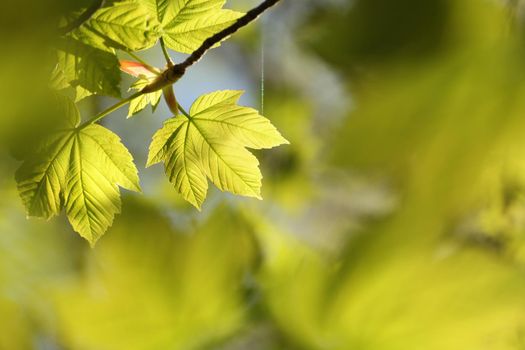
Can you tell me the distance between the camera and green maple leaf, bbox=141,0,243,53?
0.40 meters

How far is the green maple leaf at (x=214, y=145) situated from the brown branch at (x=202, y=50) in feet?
0.12

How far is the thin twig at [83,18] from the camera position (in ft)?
1.16

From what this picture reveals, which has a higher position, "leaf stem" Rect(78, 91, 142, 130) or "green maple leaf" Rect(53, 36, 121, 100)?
"leaf stem" Rect(78, 91, 142, 130)

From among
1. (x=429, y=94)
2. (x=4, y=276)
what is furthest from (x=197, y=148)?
(x=4, y=276)

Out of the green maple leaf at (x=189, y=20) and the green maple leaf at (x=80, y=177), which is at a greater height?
the green maple leaf at (x=189, y=20)

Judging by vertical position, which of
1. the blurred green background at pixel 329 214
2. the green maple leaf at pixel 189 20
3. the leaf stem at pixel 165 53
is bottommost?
the blurred green background at pixel 329 214

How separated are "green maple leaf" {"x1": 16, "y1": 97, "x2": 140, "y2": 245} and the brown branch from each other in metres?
0.06

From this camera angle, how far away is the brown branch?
1.16 ft

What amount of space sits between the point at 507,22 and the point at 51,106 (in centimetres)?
30

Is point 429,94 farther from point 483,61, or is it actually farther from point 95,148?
point 95,148

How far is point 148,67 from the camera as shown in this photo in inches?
16.1

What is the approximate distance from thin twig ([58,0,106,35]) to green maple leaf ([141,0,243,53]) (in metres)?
0.05

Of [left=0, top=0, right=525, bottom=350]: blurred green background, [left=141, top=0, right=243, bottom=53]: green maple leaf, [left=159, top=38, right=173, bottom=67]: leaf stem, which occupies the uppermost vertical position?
[left=141, top=0, right=243, bottom=53]: green maple leaf

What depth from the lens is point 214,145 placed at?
0.43m
